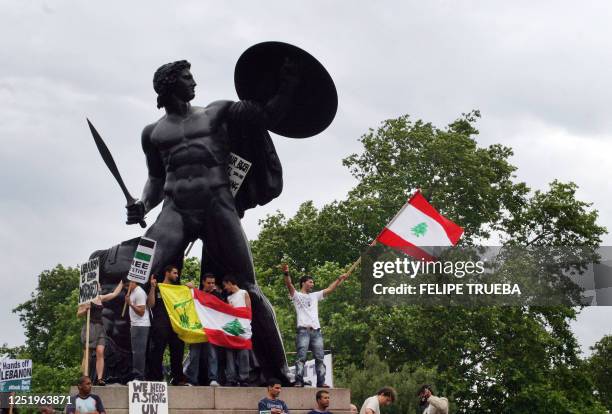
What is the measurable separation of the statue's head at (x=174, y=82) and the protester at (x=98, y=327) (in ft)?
8.06

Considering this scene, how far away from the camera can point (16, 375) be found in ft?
68.1

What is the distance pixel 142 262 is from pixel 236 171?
1967 millimetres

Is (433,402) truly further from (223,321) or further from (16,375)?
(16,375)

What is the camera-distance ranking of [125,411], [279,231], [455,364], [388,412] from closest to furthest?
[125,411]
[388,412]
[455,364]
[279,231]

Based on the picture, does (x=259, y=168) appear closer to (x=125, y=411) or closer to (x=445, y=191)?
(x=125, y=411)

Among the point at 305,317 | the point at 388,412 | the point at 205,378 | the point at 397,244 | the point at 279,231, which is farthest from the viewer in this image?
the point at 279,231

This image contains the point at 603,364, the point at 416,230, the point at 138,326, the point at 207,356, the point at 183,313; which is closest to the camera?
the point at 138,326

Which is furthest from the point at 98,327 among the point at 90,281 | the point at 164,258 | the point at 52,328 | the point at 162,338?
the point at 52,328

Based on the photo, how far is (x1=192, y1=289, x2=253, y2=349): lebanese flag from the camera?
13.4 metres

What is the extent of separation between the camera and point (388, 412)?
107ft

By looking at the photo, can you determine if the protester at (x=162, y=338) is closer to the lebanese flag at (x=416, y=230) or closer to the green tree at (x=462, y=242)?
the lebanese flag at (x=416, y=230)

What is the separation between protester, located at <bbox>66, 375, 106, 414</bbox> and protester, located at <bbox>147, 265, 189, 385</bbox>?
1.42 metres

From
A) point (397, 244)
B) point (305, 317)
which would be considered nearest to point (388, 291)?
point (397, 244)

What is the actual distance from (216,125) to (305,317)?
9.16 ft
